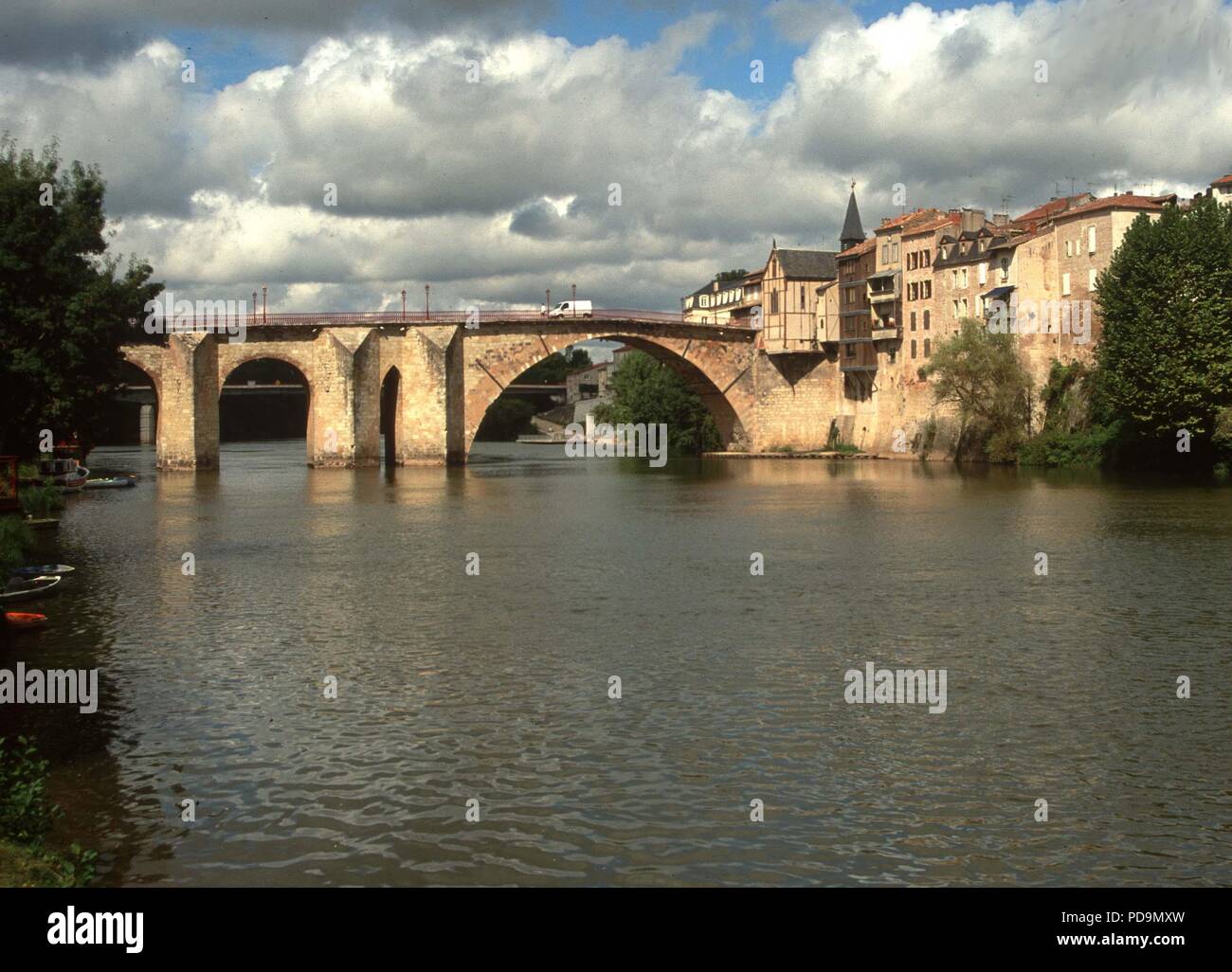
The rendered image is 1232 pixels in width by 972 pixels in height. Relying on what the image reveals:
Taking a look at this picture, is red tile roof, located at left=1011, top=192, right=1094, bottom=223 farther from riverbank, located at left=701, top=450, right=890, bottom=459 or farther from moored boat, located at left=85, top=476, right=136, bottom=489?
moored boat, located at left=85, top=476, right=136, bottom=489

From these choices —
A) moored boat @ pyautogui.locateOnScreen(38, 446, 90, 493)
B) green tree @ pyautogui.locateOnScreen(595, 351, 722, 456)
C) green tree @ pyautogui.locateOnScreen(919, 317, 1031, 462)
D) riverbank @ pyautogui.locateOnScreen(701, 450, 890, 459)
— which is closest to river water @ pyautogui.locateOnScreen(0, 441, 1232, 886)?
moored boat @ pyautogui.locateOnScreen(38, 446, 90, 493)

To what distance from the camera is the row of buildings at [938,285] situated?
73.8 m

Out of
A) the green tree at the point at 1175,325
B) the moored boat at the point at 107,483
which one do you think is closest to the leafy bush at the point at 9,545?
the moored boat at the point at 107,483

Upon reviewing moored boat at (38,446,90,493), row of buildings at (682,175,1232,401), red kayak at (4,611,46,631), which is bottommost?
red kayak at (4,611,46,631)

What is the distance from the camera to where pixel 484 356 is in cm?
8438

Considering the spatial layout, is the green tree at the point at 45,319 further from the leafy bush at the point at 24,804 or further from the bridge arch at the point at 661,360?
the bridge arch at the point at 661,360

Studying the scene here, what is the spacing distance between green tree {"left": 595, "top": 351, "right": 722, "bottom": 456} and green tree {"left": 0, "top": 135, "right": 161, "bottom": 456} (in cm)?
5834

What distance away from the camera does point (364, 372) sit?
263 ft

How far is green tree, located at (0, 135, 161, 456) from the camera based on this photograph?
37.2 meters

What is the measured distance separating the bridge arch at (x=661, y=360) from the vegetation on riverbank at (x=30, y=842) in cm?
6955

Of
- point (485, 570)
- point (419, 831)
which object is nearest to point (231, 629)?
point (485, 570)

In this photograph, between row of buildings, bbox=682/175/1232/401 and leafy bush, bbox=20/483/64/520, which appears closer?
leafy bush, bbox=20/483/64/520

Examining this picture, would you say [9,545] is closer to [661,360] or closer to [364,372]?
[364,372]

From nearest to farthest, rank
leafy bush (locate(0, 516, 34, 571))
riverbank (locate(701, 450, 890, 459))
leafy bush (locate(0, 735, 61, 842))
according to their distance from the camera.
Answer: leafy bush (locate(0, 735, 61, 842))
leafy bush (locate(0, 516, 34, 571))
riverbank (locate(701, 450, 890, 459))
